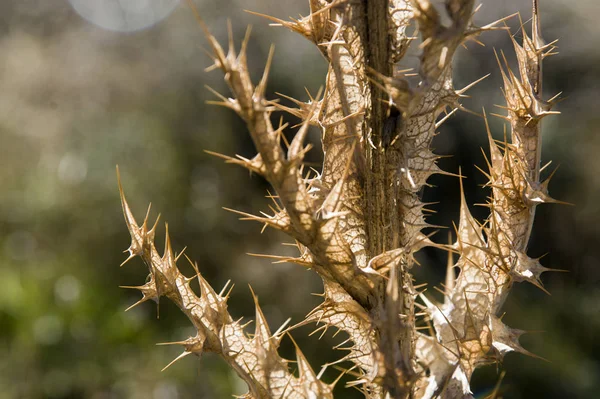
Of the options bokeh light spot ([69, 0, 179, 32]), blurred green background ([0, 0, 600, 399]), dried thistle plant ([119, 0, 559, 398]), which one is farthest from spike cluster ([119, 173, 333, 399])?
bokeh light spot ([69, 0, 179, 32])

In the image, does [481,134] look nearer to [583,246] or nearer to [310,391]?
[583,246]

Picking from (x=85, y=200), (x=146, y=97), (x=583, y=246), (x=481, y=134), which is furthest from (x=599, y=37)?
(x=85, y=200)

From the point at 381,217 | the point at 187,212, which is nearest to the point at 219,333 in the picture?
the point at 381,217

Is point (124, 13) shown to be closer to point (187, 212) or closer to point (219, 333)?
point (187, 212)

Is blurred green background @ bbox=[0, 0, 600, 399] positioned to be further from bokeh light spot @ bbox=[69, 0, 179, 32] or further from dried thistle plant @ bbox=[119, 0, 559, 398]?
dried thistle plant @ bbox=[119, 0, 559, 398]

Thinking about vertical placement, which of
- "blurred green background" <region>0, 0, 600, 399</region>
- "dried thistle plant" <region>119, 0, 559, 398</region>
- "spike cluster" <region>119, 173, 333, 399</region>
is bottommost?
"blurred green background" <region>0, 0, 600, 399</region>

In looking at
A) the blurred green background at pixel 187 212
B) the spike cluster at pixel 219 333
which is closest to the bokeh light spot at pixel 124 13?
the blurred green background at pixel 187 212

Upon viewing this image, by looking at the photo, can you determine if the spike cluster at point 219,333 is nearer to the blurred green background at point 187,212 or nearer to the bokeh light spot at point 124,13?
the blurred green background at point 187,212
